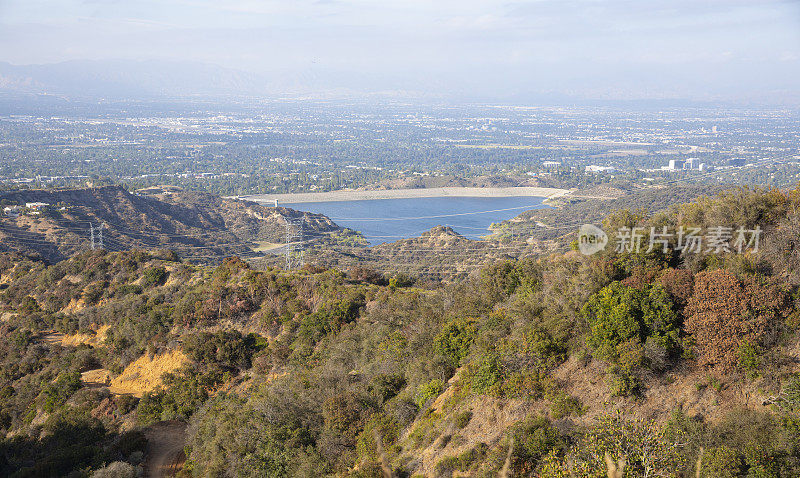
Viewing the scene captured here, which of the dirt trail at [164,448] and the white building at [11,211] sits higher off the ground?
the white building at [11,211]

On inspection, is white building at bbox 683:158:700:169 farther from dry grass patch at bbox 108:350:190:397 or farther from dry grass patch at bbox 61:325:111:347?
dry grass patch at bbox 108:350:190:397

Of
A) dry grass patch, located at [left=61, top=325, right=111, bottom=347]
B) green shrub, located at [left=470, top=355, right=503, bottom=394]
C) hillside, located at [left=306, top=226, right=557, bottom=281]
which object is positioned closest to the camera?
green shrub, located at [left=470, top=355, right=503, bottom=394]

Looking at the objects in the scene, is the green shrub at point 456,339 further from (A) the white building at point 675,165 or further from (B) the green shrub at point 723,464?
(A) the white building at point 675,165

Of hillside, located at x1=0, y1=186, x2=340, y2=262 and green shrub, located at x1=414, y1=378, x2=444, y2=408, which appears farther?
hillside, located at x1=0, y1=186, x2=340, y2=262

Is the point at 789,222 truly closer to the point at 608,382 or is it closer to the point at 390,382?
the point at 608,382

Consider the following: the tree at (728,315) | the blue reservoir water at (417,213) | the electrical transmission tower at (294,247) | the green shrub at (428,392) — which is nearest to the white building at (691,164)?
the blue reservoir water at (417,213)

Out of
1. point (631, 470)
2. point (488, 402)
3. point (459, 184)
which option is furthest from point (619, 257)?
point (459, 184)

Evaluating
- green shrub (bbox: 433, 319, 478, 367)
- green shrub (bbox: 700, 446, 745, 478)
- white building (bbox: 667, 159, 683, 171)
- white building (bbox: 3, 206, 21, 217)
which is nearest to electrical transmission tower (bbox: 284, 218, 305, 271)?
green shrub (bbox: 433, 319, 478, 367)
